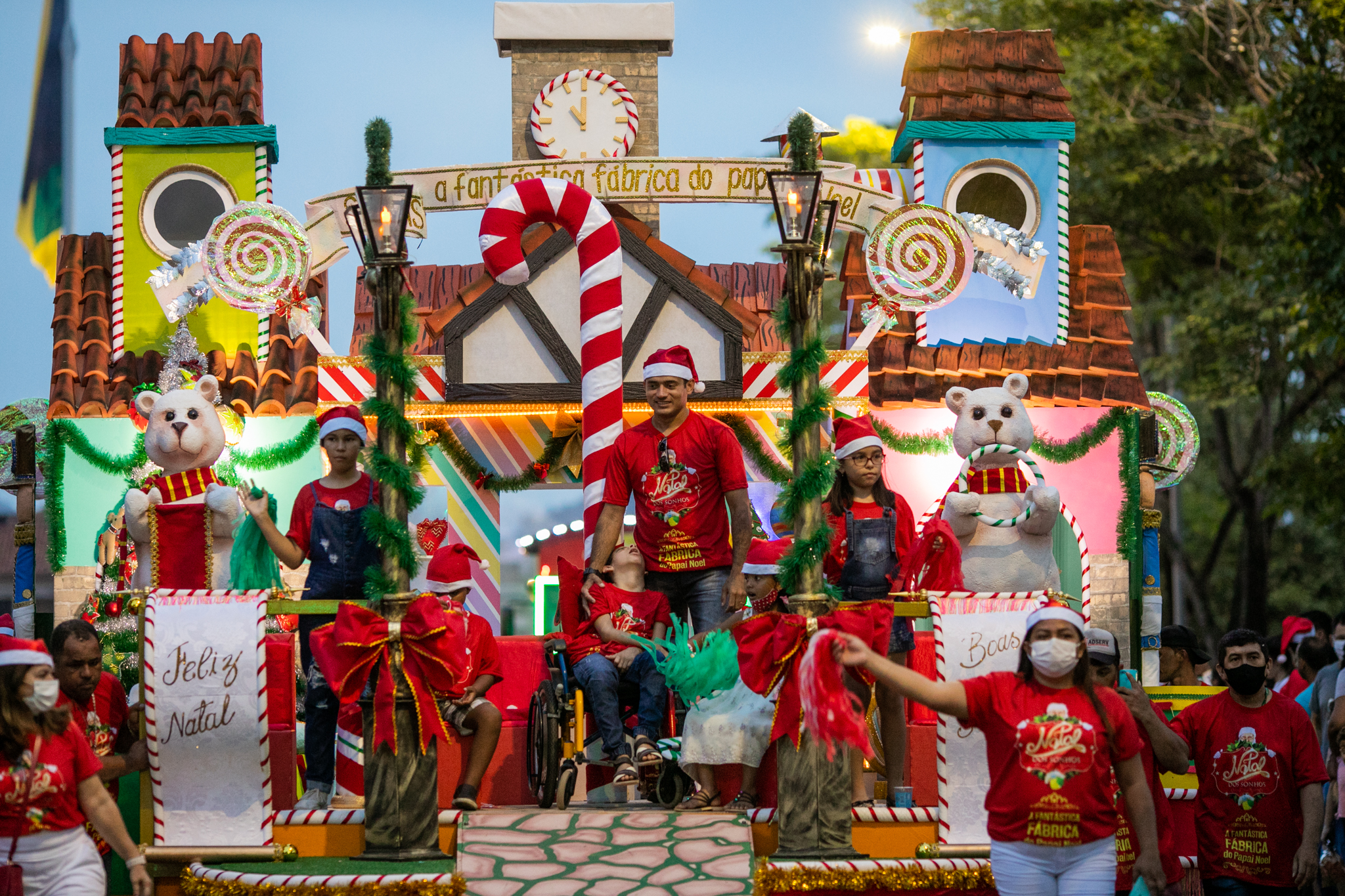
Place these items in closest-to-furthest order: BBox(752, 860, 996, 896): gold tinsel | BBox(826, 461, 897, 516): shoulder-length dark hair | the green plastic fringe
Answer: BBox(752, 860, 996, 896): gold tinsel < BBox(826, 461, 897, 516): shoulder-length dark hair < the green plastic fringe

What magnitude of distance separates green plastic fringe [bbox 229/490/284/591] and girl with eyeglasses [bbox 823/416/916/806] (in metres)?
2.92

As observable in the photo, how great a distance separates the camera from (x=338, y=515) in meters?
7.82

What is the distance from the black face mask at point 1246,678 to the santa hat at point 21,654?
4.98 meters

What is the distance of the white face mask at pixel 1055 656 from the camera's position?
5172 mm

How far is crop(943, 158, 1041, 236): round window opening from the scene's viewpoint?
13195 mm

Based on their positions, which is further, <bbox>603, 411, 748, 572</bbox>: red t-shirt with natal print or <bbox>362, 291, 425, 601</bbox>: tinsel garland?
<bbox>603, 411, 748, 572</bbox>: red t-shirt with natal print

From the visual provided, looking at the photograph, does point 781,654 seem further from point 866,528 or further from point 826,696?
point 826,696

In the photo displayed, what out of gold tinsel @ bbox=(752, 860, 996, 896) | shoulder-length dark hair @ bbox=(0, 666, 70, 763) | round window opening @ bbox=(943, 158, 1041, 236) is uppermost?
round window opening @ bbox=(943, 158, 1041, 236)

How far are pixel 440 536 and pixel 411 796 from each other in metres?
5.51

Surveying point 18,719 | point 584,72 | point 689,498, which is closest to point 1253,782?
point 689,498

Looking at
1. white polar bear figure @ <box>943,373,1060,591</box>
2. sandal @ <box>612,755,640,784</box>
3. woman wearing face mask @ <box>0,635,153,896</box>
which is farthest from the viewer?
white polar bear figure @ <box>943,373,1060,591</box>

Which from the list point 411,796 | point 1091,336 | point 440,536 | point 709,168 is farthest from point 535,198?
point 1091,336

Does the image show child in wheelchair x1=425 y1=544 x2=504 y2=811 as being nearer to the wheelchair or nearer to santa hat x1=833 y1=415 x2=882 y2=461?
the wheelchair

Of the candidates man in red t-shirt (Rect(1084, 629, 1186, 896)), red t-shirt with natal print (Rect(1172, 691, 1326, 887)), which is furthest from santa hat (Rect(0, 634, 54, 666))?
red t-shirt with natal print (Rect(1172, 691, 1326, 887))
